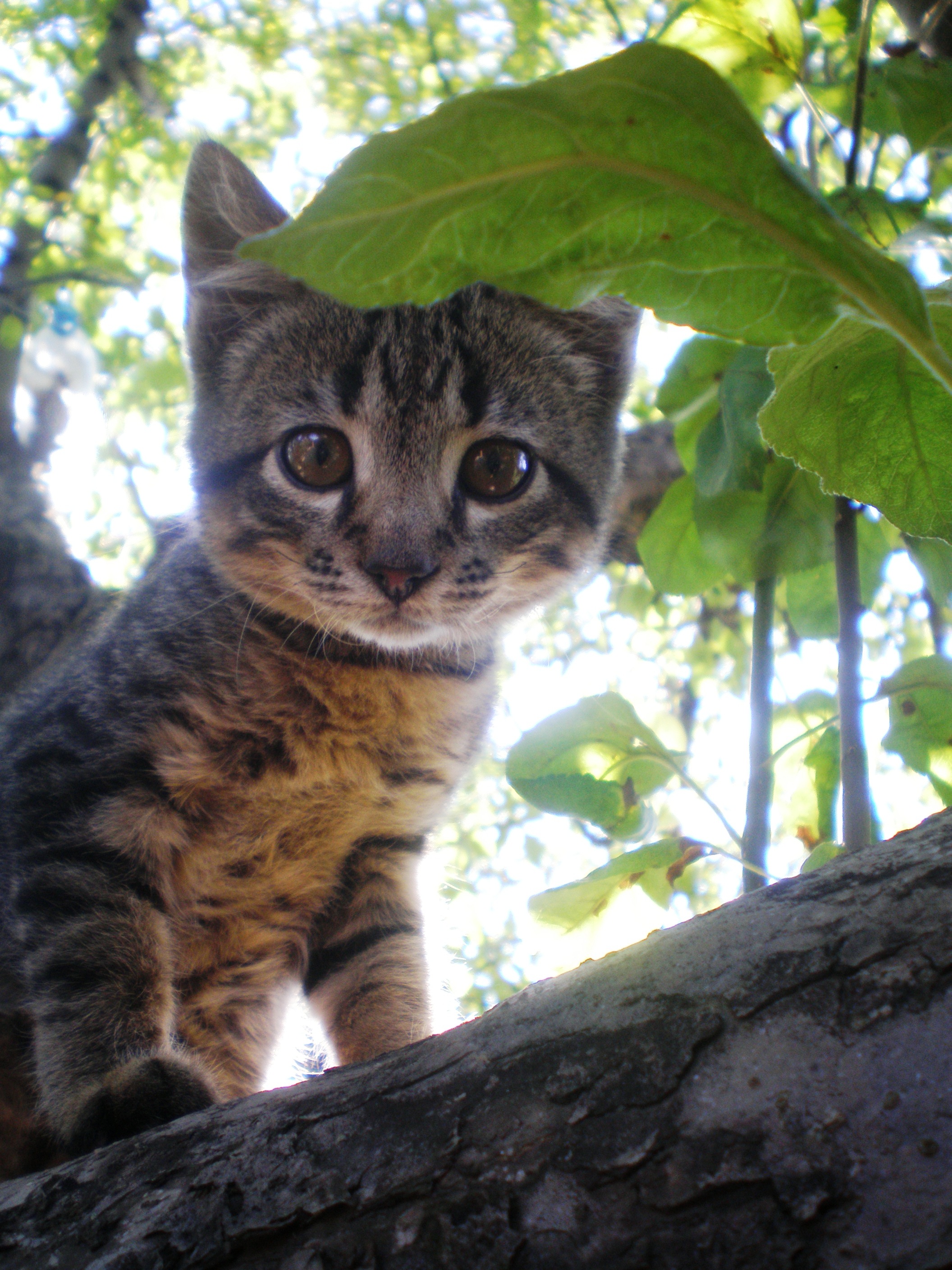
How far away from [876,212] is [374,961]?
5.29 feet

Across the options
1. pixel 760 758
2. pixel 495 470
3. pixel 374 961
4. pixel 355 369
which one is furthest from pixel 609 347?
pixel 374 961

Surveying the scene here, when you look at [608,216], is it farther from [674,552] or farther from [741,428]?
[674,552]

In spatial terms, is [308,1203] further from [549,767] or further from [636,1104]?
[549,767]

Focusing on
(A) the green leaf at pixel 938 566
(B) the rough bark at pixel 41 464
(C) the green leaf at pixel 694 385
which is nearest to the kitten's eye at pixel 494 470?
(C) the green leaf at pixel 694 385

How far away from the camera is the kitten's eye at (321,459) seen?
1763 mm

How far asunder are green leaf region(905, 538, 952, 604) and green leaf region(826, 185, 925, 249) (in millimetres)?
429

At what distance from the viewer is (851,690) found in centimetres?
110

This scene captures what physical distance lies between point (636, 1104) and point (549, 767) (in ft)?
2.46

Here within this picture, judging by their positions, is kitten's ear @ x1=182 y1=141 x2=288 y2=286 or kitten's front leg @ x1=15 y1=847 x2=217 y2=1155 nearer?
kitten's front leg @ x1=15 y1=847 x2=217 y2=1155

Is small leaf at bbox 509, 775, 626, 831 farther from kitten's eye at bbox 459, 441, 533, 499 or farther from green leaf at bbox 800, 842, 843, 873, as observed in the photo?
Answer: kitten's eye at bbox 459, 441, 533, 499

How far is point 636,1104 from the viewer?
0.63m

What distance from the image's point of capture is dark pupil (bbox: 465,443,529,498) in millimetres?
1801

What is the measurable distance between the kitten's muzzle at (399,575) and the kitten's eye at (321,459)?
0.82ft

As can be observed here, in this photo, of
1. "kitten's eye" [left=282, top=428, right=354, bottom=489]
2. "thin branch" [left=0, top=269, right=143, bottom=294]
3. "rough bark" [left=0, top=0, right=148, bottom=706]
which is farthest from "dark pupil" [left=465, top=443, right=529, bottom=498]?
"thin branch" [left=0, top=269, right=143, bottom=294]
